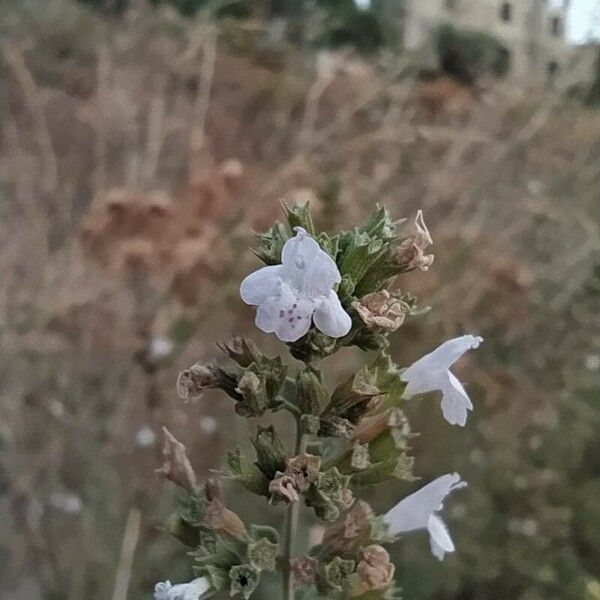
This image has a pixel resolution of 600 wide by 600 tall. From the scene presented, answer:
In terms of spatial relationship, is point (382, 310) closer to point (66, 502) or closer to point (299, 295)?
point (299, 295)

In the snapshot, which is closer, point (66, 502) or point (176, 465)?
point (176, 465)

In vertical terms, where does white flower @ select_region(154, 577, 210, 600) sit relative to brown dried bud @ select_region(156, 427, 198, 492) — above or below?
below

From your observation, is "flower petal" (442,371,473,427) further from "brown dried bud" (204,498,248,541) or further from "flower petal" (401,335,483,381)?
"brown dried bud" (204,498,248,541)

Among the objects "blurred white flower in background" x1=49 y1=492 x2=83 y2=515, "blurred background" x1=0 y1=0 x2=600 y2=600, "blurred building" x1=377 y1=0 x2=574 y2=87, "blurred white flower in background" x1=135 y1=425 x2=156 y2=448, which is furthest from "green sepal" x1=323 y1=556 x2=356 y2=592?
"blurred building" x1=377 y1=0 x2=574 y2=87

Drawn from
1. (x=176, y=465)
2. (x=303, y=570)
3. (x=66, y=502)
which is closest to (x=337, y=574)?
(x=303, y=570)

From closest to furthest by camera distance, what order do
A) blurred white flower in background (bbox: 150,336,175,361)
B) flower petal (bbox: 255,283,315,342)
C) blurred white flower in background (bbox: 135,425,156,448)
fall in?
flower petal (bbox: 255,283,315,342) < blurred white flower in background (bbox: 150,336,175,361) < blurred white flower in background (bbox: 135,425,156,448)

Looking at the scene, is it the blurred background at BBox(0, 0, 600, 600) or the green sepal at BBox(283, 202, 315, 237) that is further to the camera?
the blurred background at BBox(0, 0, 600, 600)

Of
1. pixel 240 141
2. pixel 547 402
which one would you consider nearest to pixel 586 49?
pixel 547 402
